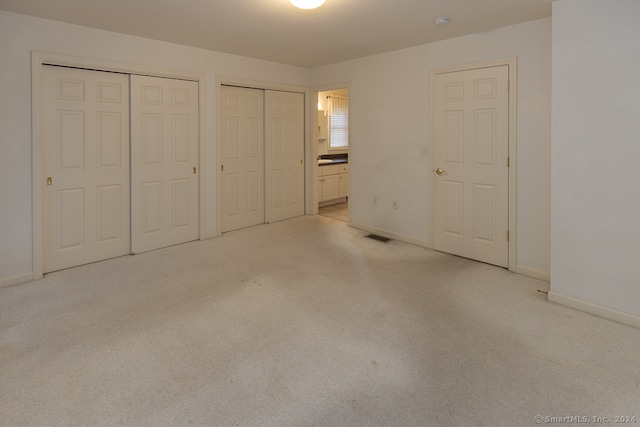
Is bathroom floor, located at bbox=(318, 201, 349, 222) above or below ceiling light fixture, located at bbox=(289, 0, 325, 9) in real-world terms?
below

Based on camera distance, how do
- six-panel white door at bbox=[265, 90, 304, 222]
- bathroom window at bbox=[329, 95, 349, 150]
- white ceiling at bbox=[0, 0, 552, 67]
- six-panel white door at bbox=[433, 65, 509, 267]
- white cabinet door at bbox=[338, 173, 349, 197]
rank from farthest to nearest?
1. bathroom window at bbox=[329, 95, 349, 150]
2. white cabinet door at bbox=[338, 173, 349, 197]
3. six-panel white door at bbox=[265, 90, 304, 222]
4. six-panel white door at bbox=[433, 65, 509, 267]
5. white ceiling at bbox=[0, 0, 552, 67]

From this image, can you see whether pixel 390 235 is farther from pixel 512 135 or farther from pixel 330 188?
pixel 330 188

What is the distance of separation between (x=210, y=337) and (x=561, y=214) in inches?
111

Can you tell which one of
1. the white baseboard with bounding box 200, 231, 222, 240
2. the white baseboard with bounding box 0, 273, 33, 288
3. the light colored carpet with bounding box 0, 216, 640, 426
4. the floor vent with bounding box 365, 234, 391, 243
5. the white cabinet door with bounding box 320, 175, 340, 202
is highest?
the white cabinet door with bounding box 320, 175, 340, 202

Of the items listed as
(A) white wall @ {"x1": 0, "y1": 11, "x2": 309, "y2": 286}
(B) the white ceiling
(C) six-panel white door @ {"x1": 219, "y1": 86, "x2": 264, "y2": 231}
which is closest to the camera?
(B) the white ceiling

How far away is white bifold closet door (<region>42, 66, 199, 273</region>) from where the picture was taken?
3.74 m

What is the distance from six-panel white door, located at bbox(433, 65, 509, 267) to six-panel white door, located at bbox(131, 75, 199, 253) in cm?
302

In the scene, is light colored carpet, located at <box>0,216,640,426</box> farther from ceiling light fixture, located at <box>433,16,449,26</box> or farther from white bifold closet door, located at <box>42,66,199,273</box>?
ceiling light fixture, located at <box>433,16,449,26</box>

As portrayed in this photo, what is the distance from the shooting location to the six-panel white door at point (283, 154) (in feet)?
18.9

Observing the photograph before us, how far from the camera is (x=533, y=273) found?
12.1ft

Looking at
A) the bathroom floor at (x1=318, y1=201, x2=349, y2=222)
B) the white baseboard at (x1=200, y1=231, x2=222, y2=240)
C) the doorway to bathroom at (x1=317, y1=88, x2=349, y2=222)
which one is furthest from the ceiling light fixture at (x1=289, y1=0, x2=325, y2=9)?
the doorway to bathroom at (x1=317, y1=88, x2=349, y2=222)

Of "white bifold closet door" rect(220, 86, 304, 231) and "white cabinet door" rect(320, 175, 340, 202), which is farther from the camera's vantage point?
"white cabinet door" rect(320, 175, 340, 202)

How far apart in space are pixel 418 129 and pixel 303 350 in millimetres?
3180

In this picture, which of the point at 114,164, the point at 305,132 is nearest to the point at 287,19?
the point at 114,164
